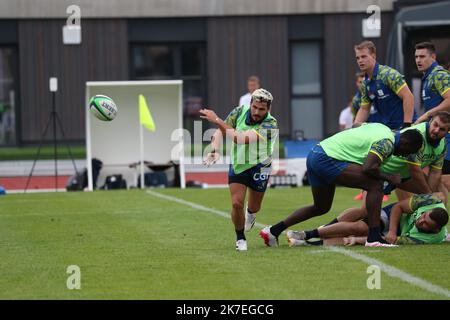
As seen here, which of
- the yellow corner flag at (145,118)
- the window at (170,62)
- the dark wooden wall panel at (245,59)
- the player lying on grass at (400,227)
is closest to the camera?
the player lying on grass at (400,227)

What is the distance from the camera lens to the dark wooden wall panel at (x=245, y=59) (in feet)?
95.8

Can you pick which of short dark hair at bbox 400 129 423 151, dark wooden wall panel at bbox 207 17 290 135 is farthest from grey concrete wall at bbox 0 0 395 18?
short dark hair at bbox 400 129 423 151

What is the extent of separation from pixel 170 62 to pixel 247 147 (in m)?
19.5

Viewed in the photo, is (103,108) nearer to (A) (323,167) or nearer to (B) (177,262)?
(A) (323,167)

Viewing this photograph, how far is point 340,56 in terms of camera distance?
29500 mm

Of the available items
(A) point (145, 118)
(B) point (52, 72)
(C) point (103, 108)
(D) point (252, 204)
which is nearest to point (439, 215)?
(D) point (252, 204)

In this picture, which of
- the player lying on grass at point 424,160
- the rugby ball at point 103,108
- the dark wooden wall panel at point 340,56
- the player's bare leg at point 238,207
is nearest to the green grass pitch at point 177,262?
the player's bare leg at point 238,207

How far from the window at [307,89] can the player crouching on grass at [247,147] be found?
19326 millimetres

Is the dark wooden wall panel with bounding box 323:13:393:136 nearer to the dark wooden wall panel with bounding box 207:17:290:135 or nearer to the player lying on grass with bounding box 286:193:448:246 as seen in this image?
the dark wooden wall panel with bounding box 207:17:290:135

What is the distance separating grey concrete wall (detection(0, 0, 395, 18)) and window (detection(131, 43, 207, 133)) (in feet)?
Result: 3.46

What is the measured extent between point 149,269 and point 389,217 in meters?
3.08

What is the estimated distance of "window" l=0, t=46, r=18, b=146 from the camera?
95.3 ft

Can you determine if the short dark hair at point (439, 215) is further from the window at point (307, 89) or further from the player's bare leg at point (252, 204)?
the window at point (307, 89)
